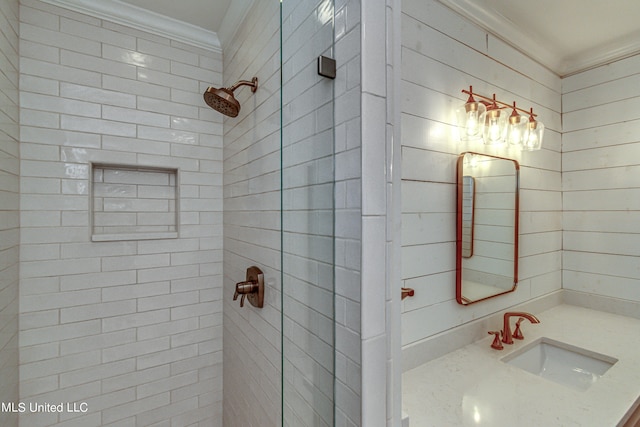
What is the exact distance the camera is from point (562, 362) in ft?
4.05

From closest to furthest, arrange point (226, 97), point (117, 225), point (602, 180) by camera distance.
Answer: point (226, 97) → point (117, 225) → point (602, 180)

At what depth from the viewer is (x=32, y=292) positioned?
114 centimetres

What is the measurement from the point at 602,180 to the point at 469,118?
3.47ft

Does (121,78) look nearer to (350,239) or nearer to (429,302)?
(350,239)

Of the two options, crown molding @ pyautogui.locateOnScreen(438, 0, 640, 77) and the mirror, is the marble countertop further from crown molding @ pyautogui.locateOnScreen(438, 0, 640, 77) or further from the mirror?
crown molding @ pyautogui.locateOnScreen(438, 0, 640, 77)

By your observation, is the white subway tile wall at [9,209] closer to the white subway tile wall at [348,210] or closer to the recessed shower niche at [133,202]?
the recessed shower niche at [133,202]

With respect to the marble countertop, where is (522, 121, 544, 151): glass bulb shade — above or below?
above

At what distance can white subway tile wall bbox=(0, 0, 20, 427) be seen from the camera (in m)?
0.96

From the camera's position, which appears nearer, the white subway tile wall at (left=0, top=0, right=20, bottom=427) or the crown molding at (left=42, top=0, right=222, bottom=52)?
the white subway tile wall at (left=0, top=0, right=20, bottom=427)

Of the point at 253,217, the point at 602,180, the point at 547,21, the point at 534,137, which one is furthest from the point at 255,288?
the point at 602,180

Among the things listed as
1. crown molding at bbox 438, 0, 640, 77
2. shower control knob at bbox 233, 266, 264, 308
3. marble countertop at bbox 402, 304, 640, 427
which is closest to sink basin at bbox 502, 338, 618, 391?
marble countertop at bbox 402, 304, 640, 427

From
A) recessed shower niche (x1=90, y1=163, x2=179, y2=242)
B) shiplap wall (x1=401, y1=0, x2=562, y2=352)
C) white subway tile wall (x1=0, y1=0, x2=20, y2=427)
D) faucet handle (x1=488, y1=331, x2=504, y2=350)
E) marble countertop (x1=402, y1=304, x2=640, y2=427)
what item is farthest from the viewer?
recessed shower niche (x1=90, y1=163, x2=179, y2=242)

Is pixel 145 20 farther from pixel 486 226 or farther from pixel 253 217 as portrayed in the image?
pixel 486 226

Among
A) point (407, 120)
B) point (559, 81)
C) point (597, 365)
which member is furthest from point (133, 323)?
point (559, 81)
